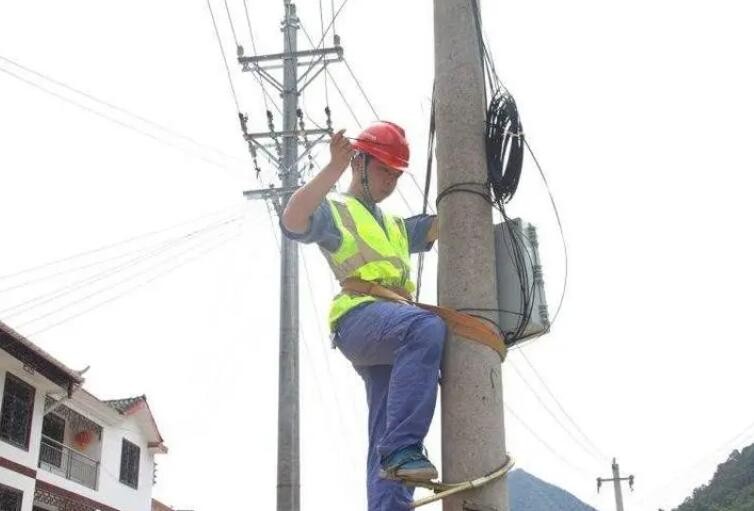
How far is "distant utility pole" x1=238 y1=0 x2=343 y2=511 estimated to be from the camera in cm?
1172

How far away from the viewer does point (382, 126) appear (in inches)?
128

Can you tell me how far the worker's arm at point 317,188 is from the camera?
290cm

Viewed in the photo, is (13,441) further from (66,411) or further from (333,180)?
(333,180)

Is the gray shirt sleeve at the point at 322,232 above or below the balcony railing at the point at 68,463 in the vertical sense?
below

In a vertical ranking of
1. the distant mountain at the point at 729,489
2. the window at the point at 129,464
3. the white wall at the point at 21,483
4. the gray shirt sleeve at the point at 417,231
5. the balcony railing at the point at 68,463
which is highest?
the distant mountain at the point at 729,489

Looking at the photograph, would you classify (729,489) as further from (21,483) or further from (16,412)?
(16,412)

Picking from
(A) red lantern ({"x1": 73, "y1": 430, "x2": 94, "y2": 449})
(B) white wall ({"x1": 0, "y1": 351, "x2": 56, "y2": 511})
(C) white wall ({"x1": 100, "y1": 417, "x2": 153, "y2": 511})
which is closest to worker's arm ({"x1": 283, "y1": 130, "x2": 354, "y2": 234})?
(B) white wall ({"x1": 0, "y1": 351, "x2": 56, "y2": 511})

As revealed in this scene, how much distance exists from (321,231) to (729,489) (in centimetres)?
5723

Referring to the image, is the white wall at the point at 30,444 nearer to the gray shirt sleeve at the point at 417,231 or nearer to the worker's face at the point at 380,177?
the gray shirt sleeve at the point at 417,231

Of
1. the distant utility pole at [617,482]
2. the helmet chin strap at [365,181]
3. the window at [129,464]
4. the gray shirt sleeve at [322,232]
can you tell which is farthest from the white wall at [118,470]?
the gray shirt sleeve at [322,232]

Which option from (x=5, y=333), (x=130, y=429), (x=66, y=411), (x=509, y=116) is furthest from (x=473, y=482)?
(x=130, y=429)

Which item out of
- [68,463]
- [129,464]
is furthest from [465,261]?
[129,464]

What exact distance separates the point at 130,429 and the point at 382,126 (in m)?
23.3

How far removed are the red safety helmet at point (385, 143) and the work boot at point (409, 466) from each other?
108cm
